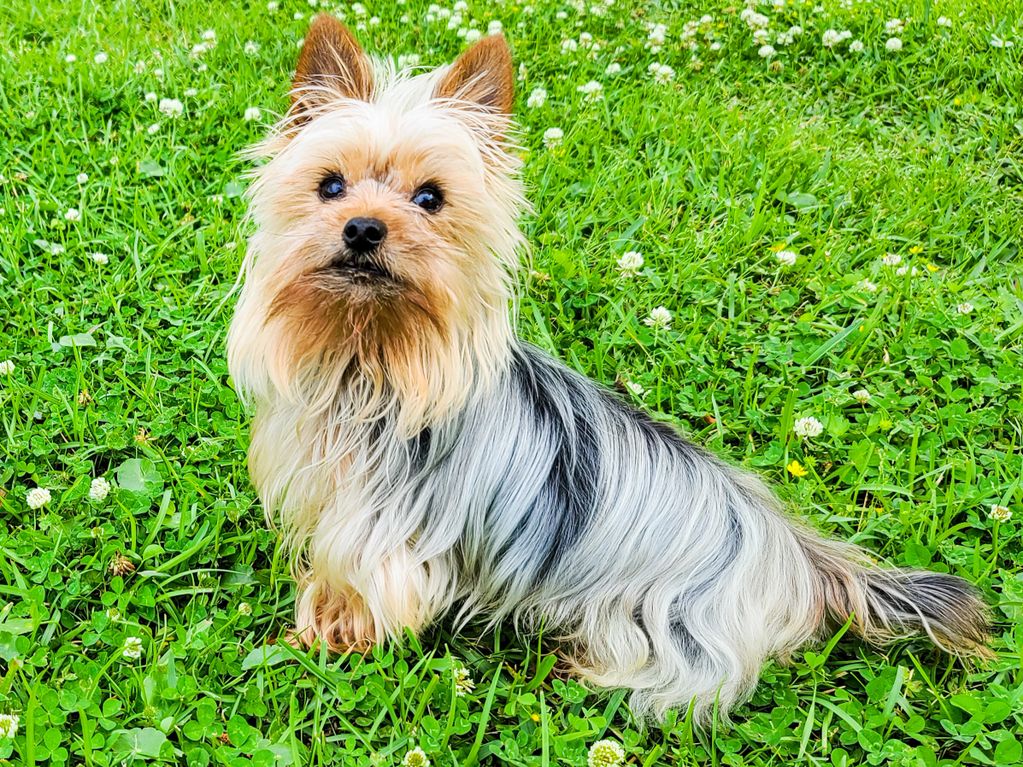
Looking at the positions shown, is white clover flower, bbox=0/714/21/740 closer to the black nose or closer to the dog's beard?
the dog's beard

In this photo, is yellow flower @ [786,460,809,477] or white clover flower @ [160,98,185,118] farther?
white clover flower @ [160,98,185,118]

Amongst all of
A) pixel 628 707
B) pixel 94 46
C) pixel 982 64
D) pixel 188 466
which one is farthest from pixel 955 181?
pixel 94 46

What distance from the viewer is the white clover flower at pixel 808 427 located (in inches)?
149

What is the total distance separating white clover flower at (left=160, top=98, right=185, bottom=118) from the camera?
5.50m

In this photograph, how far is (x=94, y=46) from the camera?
20.6ft

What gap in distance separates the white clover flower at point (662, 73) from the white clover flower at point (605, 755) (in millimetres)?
4997

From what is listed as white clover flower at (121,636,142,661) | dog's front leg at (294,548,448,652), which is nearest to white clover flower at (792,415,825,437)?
dog's front leg at (294,548,448,652)

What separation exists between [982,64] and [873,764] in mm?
5629

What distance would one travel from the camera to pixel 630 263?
464cm

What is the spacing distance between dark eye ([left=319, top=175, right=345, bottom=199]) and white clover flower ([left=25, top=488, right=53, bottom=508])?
170 centimetres

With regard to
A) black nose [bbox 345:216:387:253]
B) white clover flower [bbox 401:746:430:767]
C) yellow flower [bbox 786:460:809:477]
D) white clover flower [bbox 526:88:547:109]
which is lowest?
white clover flower [bbox 401:746:430:767]

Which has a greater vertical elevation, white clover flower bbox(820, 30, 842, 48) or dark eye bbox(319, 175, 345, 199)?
dark eye bbox(319, 175, 345, 199)

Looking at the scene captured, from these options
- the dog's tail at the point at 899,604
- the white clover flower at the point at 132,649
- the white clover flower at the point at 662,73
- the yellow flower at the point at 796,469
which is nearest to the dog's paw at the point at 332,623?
the white clover flower at the point at 132,649

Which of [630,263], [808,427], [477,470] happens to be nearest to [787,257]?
[630,263]
